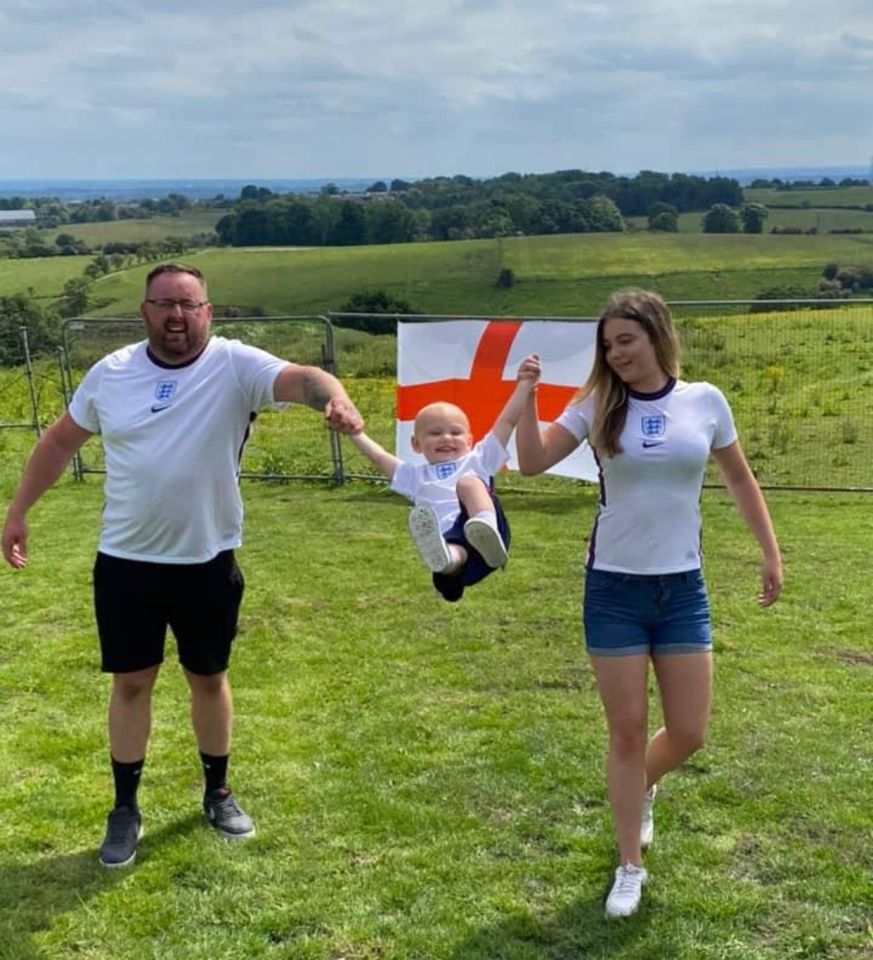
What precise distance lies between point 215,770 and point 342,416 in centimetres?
172

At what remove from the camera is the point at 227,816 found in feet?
13.7

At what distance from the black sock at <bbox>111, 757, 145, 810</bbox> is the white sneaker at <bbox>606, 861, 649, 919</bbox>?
71.6 inches

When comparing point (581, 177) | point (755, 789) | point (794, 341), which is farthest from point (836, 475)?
point (581, 177)

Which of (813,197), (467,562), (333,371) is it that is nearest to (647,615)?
(467,562)

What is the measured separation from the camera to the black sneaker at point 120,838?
12.9 ft

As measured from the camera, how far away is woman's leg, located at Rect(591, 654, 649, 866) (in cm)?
330

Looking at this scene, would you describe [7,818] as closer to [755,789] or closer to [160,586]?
[160,586]

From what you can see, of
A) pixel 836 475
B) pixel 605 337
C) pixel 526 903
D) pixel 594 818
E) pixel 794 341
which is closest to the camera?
pixel 605 337

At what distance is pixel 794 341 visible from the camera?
14.8 meters

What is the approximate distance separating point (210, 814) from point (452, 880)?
1076 millimetres

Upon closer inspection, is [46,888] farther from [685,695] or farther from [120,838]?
[685,695]

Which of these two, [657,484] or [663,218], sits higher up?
[663,218]

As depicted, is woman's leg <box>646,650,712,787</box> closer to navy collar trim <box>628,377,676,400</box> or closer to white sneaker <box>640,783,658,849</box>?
white sneaker <box>640,783,658,849</box>

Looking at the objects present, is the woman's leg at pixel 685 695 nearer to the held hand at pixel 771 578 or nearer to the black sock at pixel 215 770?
the held hand at pixel 771 578
